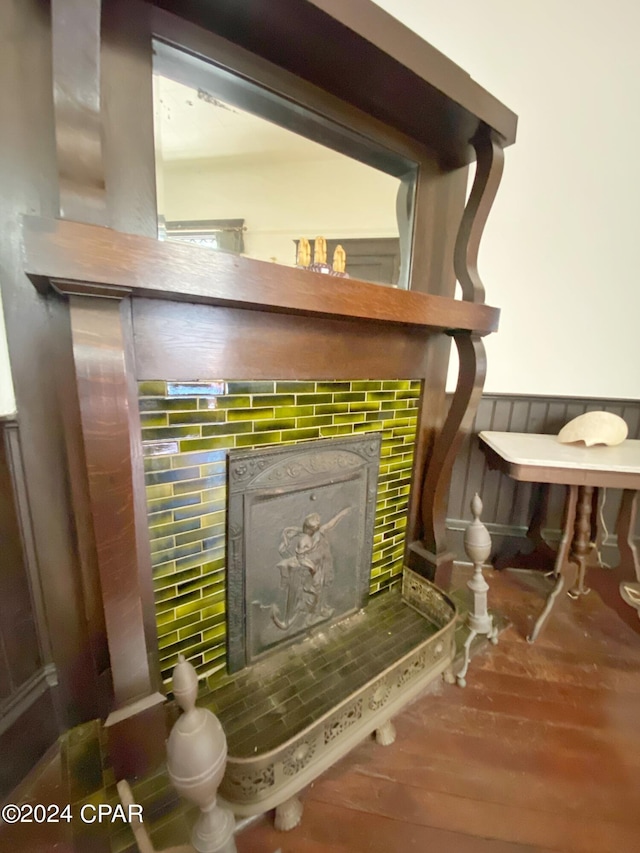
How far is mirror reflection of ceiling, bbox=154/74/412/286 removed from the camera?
2.91 feet

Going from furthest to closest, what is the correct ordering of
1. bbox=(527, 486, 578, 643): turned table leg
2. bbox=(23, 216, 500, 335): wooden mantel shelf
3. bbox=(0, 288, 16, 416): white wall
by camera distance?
bbox=(527, 486, 578, 643): turned table leg
bbox=(0, 288, 16, 416): white wall
bbox=(23, 216, 500, 335): wooden mantel shelf

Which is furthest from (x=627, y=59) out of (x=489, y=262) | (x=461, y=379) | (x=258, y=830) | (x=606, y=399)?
(x=258, y=830)

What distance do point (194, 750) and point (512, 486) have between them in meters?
1.75

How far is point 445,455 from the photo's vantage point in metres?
1.37

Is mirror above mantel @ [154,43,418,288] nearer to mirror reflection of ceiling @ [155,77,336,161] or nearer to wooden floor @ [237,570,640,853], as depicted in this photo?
mirror reflection of ceiling @ [155,77,336,161]

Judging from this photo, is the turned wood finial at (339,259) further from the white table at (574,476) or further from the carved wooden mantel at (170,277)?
the white table at (574,476)

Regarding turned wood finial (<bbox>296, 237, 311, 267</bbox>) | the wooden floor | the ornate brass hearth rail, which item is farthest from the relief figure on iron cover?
turned wood finial (<bbox>296, 237, 311, 267</bbox>)

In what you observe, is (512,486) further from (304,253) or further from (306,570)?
(304,253)

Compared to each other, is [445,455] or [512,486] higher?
[445,455]

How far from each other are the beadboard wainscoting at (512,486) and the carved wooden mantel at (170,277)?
0.71 metres

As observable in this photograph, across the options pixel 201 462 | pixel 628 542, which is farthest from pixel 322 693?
pixel 628 542

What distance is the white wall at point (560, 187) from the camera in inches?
57.7

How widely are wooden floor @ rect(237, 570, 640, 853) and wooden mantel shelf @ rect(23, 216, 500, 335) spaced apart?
1.18 meters

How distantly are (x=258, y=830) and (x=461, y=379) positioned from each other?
1.34 m
